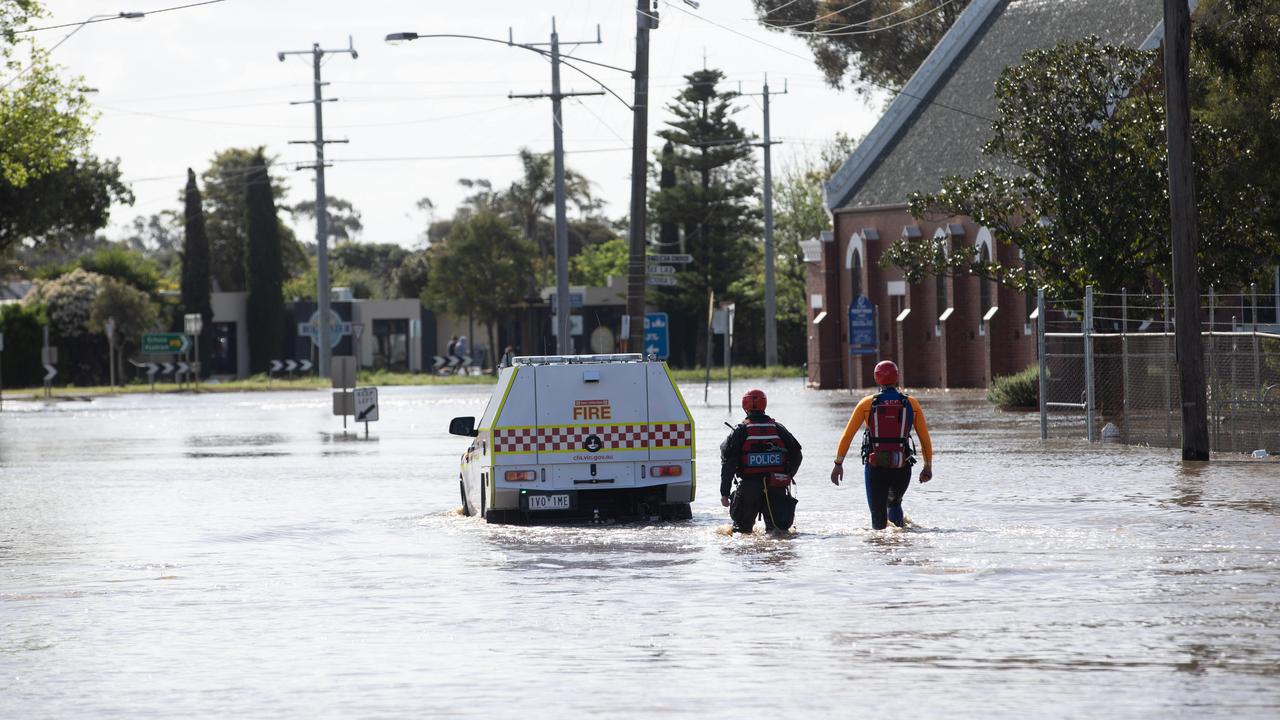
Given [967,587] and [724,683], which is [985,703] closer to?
[724,683]

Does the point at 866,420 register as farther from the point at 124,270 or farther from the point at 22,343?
the point at 124,270

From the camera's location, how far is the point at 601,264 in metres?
110

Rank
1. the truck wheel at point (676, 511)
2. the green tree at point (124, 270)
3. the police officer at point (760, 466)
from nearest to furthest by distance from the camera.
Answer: the police officer at point (760, 466) < the truck wheel at point (676, 511) < the green tree at point (124, 270)

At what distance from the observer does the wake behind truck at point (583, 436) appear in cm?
1784

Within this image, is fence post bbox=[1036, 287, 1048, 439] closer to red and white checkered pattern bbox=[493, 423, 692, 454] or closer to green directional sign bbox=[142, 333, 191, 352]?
red and white checkered pattern bbox=[493, 423, 692, 454]

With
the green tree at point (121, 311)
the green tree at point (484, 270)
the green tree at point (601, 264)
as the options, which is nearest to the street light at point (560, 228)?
the green tree at point (121, 311)

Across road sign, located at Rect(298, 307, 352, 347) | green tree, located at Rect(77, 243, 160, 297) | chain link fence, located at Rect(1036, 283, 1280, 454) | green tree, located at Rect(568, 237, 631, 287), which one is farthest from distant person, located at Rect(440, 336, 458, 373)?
chain link fence, located at Rect(1036, 283, 1280, 454)

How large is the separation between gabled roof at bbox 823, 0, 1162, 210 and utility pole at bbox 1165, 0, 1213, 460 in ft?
106

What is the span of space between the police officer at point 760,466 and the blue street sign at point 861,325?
3716 centimetres

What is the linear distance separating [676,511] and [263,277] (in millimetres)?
77465

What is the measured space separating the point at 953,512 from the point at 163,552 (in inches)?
280

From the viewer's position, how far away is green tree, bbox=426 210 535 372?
94.7 m

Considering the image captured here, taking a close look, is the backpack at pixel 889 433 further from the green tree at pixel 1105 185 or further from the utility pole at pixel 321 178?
the utility pole at pixel 321 178

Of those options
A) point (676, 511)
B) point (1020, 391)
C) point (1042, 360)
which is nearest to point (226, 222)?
point (1020, 391)
